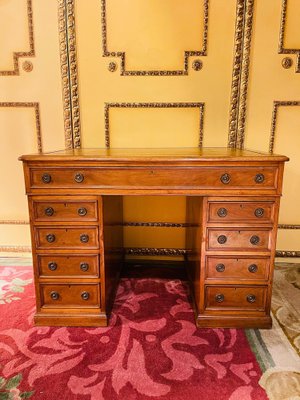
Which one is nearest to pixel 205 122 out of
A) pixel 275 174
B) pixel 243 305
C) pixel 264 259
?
pixel 275 174

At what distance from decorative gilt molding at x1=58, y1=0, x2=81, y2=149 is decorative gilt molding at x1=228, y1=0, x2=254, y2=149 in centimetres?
103

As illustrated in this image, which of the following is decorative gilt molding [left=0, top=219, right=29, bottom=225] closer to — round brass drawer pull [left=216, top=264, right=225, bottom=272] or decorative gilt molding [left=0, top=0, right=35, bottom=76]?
decorative gilt molding [left=0, top=0, right=35, bottom=76]

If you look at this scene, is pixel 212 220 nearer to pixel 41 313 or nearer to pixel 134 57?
pixel 41 313

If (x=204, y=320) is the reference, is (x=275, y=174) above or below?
above

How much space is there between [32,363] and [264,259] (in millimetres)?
1135

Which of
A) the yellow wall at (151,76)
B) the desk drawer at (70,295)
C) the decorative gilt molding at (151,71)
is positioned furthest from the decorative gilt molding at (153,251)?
the decorative gilt molding at (151,71)

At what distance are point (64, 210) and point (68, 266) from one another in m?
0.28

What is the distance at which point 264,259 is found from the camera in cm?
146

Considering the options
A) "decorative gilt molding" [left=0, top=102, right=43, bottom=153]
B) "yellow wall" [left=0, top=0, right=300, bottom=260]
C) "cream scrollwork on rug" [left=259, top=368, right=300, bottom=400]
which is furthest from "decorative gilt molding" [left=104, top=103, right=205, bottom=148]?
"cream scrollwork on rug" [left=259, top=368, right=300, bottom=400]

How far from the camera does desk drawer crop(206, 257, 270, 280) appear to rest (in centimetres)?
146

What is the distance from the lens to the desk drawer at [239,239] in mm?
1438

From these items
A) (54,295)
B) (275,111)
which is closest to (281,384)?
(54,295)

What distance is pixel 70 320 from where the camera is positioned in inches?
59.9

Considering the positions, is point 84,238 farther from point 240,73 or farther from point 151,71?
point 240,73
